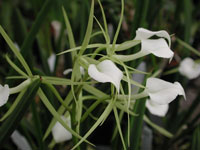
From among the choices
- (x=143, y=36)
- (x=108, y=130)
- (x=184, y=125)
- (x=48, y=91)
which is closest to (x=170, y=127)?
(x=184, y=125)

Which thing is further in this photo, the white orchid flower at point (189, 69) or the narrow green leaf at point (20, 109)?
the white orchid flower at point (189, 69)

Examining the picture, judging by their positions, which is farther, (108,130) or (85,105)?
(108,130)

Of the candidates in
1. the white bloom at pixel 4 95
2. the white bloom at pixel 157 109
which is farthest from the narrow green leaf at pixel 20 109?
the white bloom at pixel 157 109

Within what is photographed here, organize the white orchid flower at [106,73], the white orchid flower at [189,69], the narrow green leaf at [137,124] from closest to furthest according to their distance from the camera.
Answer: the white orchid flower at [106,73] → the narrow green leaf at [137,124] → the white orchid flower at [189,69]

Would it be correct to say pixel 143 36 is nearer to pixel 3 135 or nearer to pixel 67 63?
pixel 3 135

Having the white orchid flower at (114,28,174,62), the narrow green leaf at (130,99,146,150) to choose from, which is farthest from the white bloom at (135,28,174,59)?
the narrow green leaf at (130,99,146,150)

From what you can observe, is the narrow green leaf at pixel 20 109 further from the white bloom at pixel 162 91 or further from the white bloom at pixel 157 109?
the white bloom at pixel 157 109

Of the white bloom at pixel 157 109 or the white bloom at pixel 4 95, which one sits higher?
the white bloom at pixel 4 95
